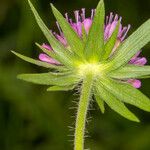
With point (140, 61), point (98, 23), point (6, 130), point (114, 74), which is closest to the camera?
point (98, 23)

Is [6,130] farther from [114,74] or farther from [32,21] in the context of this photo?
[114,74]

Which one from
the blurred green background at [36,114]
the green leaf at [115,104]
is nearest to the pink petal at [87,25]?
the green leaf at [115,104]

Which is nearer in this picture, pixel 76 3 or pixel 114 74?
pixel 114 74

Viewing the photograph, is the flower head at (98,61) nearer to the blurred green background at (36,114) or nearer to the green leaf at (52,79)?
the green leaf at (52,79)

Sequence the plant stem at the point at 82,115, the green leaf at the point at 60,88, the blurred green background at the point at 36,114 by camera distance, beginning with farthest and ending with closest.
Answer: the blurred green background at the point at 36,114, the green leaf at the point at 60,88, the plant stem at the point at 82,115

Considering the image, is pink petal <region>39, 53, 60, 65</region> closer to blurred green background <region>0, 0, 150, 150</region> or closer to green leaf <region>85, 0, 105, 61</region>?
green leaf <region>85, 0, 105, 61</region>

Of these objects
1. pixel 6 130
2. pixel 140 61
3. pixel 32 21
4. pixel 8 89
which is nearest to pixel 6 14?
pixel 32 21

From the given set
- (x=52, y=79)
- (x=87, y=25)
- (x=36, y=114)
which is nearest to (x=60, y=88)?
(x=52, y=79)
